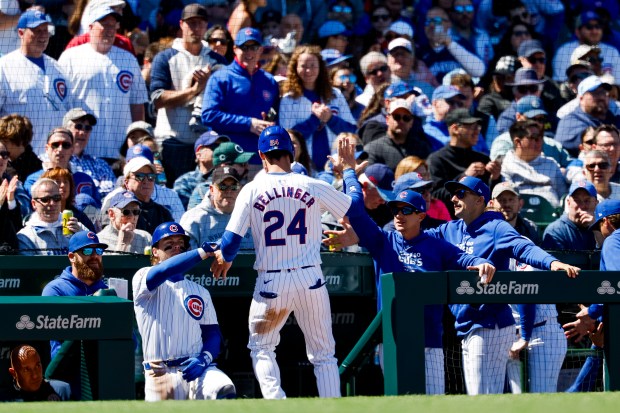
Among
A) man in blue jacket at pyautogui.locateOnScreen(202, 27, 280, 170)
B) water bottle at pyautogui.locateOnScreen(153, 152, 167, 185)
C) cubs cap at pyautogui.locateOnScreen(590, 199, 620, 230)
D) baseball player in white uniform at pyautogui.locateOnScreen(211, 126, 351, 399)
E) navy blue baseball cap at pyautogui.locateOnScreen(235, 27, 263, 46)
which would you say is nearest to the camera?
baseball player in white uniform at pyautogui.locateOnScreen(211, 126, 351, 399)

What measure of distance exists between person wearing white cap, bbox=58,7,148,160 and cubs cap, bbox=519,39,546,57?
4645 mm

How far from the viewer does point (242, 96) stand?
11008 mm

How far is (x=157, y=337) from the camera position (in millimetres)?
7719

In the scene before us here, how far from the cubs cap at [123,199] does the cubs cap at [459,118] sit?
326 centimetres

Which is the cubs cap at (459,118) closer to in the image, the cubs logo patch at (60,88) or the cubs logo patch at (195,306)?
the cubs logo patch at (60,88)

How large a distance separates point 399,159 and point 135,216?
2801 mm

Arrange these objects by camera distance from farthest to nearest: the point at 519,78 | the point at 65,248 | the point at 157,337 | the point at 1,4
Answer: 1. the point at 519,78
2. the point at 1,4
3. the point at 65,248
4. the point at 157,337

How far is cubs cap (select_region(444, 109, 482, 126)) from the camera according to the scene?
36.1ft

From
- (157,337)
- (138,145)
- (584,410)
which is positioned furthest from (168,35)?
(584,410)

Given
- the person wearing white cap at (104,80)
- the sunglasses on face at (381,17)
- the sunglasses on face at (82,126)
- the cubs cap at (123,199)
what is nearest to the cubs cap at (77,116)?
the sunglasses on face at (82,126)

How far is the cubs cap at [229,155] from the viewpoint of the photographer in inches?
392

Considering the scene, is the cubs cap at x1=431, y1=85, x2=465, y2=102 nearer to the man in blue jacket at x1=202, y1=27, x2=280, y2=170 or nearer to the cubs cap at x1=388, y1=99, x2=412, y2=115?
the cubs cap at x1=388, y1=99, x2=412, y2=115

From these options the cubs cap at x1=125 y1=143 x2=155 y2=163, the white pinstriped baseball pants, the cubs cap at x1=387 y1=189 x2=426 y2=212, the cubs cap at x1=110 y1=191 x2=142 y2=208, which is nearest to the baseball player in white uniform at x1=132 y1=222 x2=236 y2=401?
the white pinstriped baseball pants

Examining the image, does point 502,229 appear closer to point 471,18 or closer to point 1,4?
point 1,4
